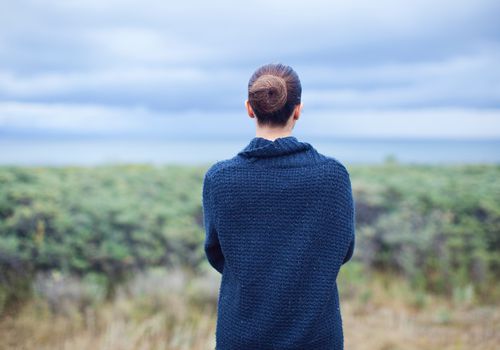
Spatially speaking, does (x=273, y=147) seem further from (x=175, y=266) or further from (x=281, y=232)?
(x=175, y=266)

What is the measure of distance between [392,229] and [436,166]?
3620mm

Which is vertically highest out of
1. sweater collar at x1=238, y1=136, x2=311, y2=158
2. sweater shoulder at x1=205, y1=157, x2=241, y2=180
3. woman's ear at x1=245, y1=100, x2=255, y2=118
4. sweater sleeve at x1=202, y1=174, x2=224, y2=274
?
woman's ear at x1=245, y1=100, x2=255, y2=118

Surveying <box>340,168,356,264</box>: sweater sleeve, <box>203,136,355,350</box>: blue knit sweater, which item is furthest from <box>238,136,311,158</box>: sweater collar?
<box>340,168,356,264</box>: sweater sleeve

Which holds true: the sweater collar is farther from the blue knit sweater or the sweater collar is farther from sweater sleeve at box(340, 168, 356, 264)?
sweater sleeve at box(340, 168, 356, 264)

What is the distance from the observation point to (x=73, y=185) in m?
5.89

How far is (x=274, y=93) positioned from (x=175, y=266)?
3.90 m

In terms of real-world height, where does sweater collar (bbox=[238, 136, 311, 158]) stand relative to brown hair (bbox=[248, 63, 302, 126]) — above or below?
below

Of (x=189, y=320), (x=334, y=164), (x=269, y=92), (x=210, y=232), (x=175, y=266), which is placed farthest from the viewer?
(x=175, y=266)

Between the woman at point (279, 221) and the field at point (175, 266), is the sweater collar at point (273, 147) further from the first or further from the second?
the field at point (175, 266)

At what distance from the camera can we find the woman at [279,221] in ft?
7.09

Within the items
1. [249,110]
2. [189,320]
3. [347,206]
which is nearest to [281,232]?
[347,206]

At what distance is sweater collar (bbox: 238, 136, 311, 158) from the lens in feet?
7.11

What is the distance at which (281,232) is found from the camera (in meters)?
2.19

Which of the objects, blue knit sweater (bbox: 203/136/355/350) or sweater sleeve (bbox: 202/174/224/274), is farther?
sweater sleeve (bbox: 202/174/224/274)
